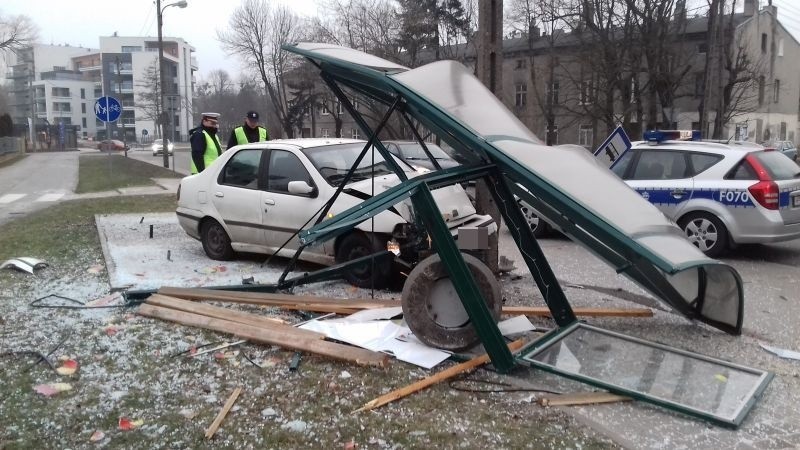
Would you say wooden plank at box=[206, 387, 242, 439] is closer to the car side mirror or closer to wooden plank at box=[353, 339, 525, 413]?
wooden plank at box=[353, 339, 525, 413]

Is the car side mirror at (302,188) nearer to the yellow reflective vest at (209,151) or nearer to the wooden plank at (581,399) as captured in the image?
the yellow reflective vest at (209,151)

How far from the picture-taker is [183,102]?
97.6m

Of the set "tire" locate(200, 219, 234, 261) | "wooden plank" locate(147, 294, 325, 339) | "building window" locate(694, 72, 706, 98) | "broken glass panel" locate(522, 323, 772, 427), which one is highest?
"building window" locate(694, 72, 706, 98)

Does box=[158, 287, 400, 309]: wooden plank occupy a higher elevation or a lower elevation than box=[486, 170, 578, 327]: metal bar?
lower

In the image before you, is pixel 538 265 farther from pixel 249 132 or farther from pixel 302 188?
pixel 249 132

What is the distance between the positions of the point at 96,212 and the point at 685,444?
12.9m

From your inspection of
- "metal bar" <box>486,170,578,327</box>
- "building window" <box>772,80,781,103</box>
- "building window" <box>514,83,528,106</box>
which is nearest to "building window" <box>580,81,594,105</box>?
"building window" <box>514,83,528,106</box>

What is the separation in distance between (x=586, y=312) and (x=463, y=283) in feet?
6.17

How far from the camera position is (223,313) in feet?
18.8

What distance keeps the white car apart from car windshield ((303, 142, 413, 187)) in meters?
0.01

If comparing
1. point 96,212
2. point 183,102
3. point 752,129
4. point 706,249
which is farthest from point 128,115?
point 706,249

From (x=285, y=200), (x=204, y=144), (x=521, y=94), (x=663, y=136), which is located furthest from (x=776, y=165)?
(x=521, y=94)

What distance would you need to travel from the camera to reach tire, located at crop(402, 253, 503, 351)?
4832mm

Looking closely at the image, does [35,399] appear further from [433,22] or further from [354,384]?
[433,22]
